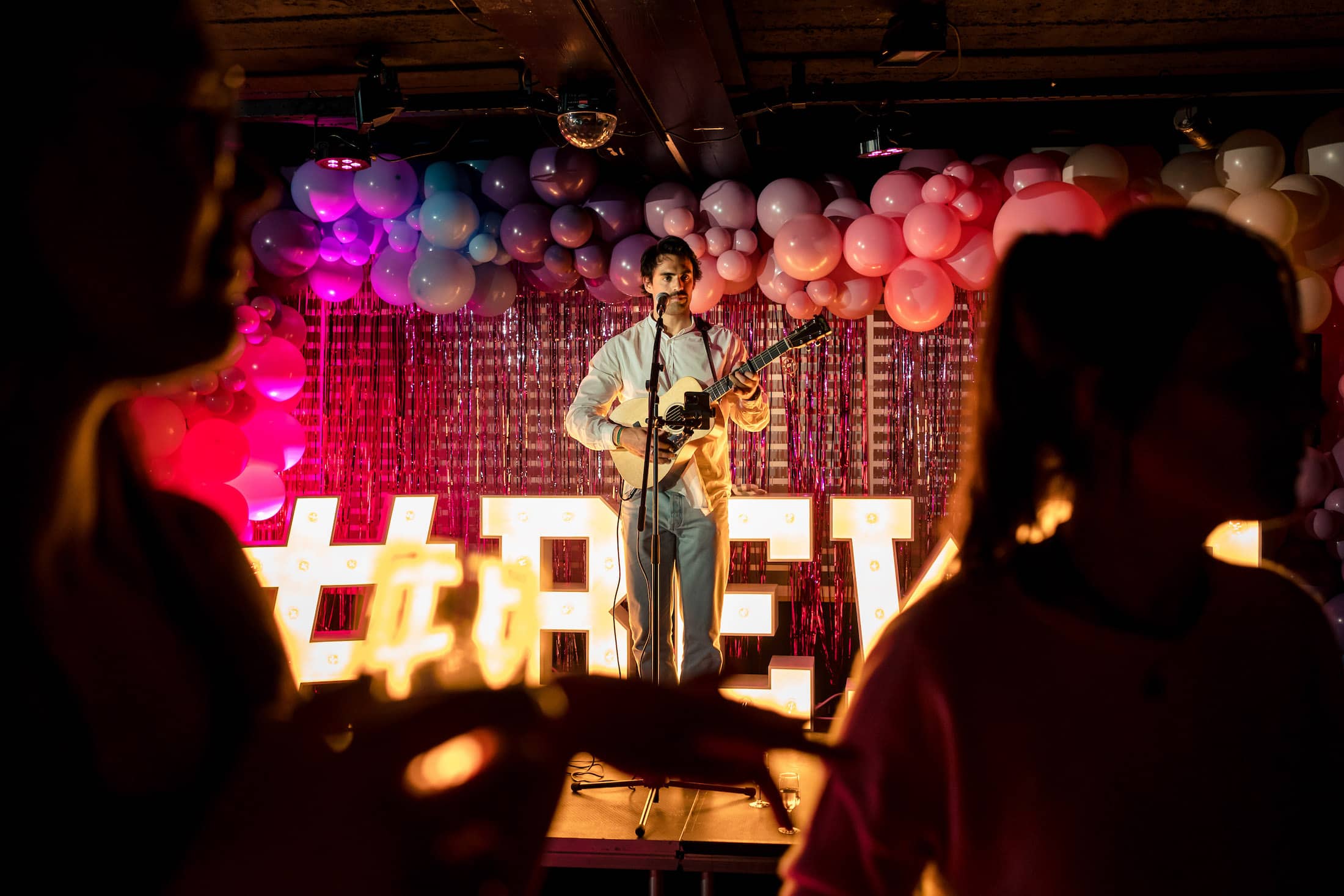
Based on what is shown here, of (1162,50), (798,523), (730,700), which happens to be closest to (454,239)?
(798,523)

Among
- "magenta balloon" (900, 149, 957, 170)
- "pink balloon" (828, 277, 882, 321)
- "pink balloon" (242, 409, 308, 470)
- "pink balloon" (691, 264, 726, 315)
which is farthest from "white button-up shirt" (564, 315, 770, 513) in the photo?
"pink balloon" (242, 409, 308, 470)

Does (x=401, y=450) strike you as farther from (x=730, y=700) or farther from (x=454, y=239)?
(x=730, y=700)

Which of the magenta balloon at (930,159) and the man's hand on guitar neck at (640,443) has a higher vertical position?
the magenta balloon at (930,159)

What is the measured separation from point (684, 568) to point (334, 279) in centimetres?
296

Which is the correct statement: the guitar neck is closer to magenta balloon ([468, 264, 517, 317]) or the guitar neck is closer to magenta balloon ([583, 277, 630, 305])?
magenta balloon ([583, 277, 630, 305])

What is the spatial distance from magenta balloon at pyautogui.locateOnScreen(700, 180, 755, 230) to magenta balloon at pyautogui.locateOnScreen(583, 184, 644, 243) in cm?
40

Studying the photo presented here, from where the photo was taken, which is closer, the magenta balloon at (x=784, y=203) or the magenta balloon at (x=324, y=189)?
the magenta balloon at (x=784, y=203)

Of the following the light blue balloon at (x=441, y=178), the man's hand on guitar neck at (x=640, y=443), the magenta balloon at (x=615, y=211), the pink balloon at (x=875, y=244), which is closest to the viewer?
the man's hand on guitar neck at (x=640, y=443)

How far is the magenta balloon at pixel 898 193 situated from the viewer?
4.57m

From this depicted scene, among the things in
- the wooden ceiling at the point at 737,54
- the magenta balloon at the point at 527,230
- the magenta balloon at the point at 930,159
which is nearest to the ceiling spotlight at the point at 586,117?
the wooden ceiling at the point at 737,54

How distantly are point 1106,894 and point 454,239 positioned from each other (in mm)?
4711

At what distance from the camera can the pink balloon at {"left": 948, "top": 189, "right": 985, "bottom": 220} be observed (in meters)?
4.47

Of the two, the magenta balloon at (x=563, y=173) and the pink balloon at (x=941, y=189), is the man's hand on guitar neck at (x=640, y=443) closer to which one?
the magenta balloon at (x=563, y=173)

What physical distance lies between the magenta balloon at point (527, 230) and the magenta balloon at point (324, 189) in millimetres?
917
